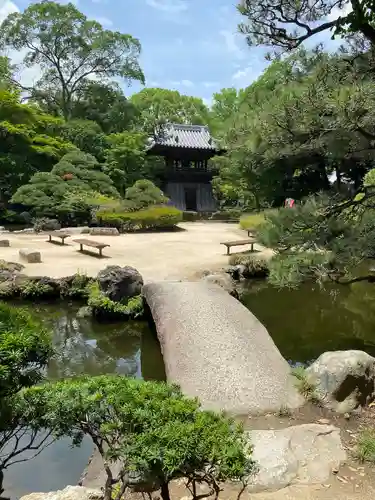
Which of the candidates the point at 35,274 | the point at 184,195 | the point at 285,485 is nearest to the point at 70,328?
the point at 35,274

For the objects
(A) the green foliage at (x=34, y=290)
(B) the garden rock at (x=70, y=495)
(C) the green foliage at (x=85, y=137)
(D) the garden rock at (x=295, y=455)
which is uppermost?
(C) the green foliage at (x=85, y=137)

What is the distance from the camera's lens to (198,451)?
1.90m

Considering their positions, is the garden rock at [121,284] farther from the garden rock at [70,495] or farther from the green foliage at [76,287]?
the garden rock at [70,495]

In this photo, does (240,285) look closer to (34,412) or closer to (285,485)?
(285,485)

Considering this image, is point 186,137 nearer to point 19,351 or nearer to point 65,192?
Answer: point 65,192

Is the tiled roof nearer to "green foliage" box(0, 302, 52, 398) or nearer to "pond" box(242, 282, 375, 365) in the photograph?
"pond" box(242, 282, 375, 365)

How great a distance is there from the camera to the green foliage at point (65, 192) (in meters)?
18.9

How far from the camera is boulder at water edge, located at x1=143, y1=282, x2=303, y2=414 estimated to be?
4.42m

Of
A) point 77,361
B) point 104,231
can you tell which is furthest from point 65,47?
point 77,361

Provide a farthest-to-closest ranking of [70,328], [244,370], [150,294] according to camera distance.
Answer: [70,328] < [150,294] < [244,370]

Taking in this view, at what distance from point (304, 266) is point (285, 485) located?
2564 millimetres

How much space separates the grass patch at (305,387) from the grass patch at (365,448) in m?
0.67

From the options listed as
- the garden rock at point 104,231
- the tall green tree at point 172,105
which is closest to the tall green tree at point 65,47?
the tall green tree at point 172,105

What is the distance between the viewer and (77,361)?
6.56 meters
